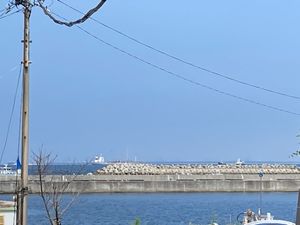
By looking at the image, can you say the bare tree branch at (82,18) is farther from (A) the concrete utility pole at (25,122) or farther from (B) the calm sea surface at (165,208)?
(B) the calm sea surface at (165,208)

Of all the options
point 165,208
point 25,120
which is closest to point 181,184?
point 165,208

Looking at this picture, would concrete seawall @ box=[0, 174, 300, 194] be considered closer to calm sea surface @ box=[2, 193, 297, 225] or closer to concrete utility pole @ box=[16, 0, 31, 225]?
calm sea surface @ box=[2, 193, 297, 225]

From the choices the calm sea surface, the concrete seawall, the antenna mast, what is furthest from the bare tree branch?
the concrete seawall

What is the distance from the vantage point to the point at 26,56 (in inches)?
623

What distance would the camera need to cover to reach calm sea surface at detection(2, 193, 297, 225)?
1930 inches

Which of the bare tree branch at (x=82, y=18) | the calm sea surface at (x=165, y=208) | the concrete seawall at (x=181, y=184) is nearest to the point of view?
the bare tree branch at (x=82, y=18)

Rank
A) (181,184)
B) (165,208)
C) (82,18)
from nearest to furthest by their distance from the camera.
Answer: (82,18) → (165,208) → (181,184)

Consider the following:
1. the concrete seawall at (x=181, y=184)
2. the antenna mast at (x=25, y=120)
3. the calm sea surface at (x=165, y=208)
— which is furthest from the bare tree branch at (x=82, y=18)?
the concrete seawall at (x=181, y=184)

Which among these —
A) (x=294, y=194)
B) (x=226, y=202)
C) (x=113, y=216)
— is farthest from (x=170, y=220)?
(x=294, y=194)

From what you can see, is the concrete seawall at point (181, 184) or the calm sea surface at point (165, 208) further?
the concrete seawall at point (181, 184)

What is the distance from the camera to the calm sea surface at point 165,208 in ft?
161

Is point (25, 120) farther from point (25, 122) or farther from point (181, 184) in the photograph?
point (181, 184)

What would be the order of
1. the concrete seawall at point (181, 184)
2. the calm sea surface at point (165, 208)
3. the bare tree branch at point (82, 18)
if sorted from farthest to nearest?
the concrete seawall at point (181, 184) < the calm sea surface at point (165, 208) < the bare tree branch at point (82, 18)

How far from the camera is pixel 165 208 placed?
204ft
